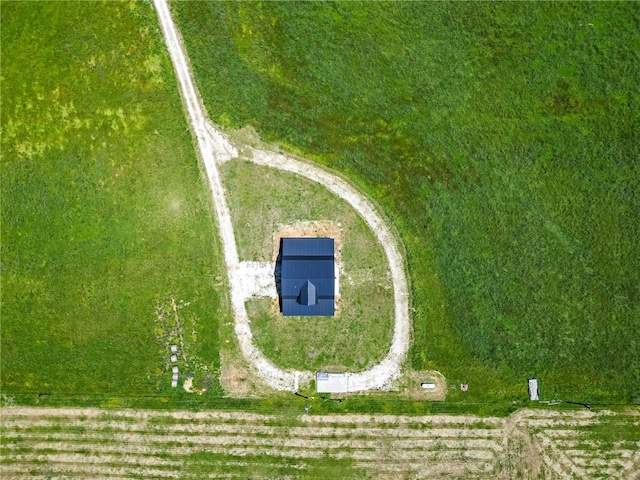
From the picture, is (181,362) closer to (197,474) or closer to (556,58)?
(197,474)

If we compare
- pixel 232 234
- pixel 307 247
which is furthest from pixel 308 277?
pixel 232 234

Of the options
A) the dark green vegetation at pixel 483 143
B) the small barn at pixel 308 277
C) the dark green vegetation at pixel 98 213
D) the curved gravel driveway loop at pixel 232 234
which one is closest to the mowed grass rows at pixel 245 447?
the dark green vegetation at pixel 98 213

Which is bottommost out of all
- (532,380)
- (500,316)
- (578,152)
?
(532,380)

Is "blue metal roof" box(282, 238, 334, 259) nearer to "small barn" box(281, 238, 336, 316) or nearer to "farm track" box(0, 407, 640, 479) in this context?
"small barn" box(281, 238, 336, 316)

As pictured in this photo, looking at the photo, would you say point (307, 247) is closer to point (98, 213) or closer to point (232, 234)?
point (232, 234)

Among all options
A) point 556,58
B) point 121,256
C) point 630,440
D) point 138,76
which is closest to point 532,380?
point 630,440

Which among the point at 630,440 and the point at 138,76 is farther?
the point at 138,76
